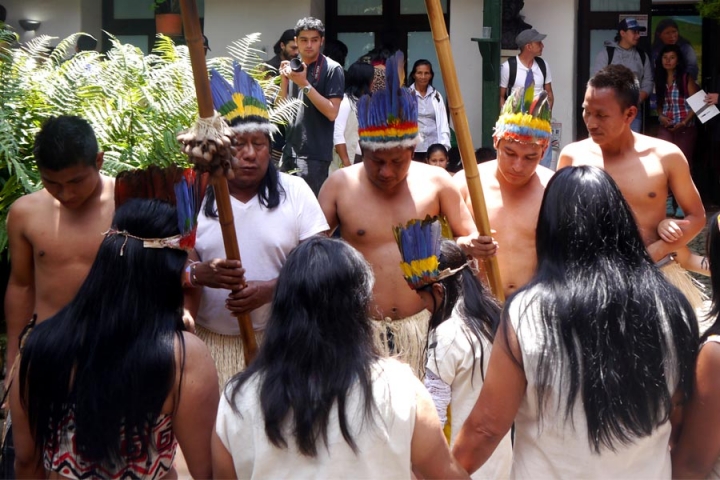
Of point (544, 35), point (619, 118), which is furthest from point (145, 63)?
point (544, 35)

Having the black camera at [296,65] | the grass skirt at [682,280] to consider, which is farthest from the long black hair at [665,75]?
the grass skirt at [682,280]

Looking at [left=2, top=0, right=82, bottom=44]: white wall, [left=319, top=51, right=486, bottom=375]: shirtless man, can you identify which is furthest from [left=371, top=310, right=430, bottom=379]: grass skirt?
[left=2, top=0, right=82, bottom=44]: white wall

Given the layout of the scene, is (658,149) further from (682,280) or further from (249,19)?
(249,19)

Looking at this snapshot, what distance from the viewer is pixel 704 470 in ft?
8.86

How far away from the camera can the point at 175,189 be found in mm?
2994

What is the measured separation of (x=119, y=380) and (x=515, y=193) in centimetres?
277

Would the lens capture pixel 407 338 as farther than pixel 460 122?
Yes

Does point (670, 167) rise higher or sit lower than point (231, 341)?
higher

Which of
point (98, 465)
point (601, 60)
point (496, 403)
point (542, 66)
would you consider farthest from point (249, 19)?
point (496, 403)

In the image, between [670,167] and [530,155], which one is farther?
[670,167]

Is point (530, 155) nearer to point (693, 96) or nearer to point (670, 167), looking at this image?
point (670, 167)

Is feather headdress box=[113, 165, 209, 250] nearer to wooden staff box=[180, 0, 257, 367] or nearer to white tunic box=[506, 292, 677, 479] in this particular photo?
wooden staff box=[180, 0, 257, 367]

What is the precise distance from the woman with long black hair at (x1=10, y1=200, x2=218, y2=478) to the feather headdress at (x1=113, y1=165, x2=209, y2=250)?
0.48ft

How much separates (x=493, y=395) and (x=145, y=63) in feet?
11.4
